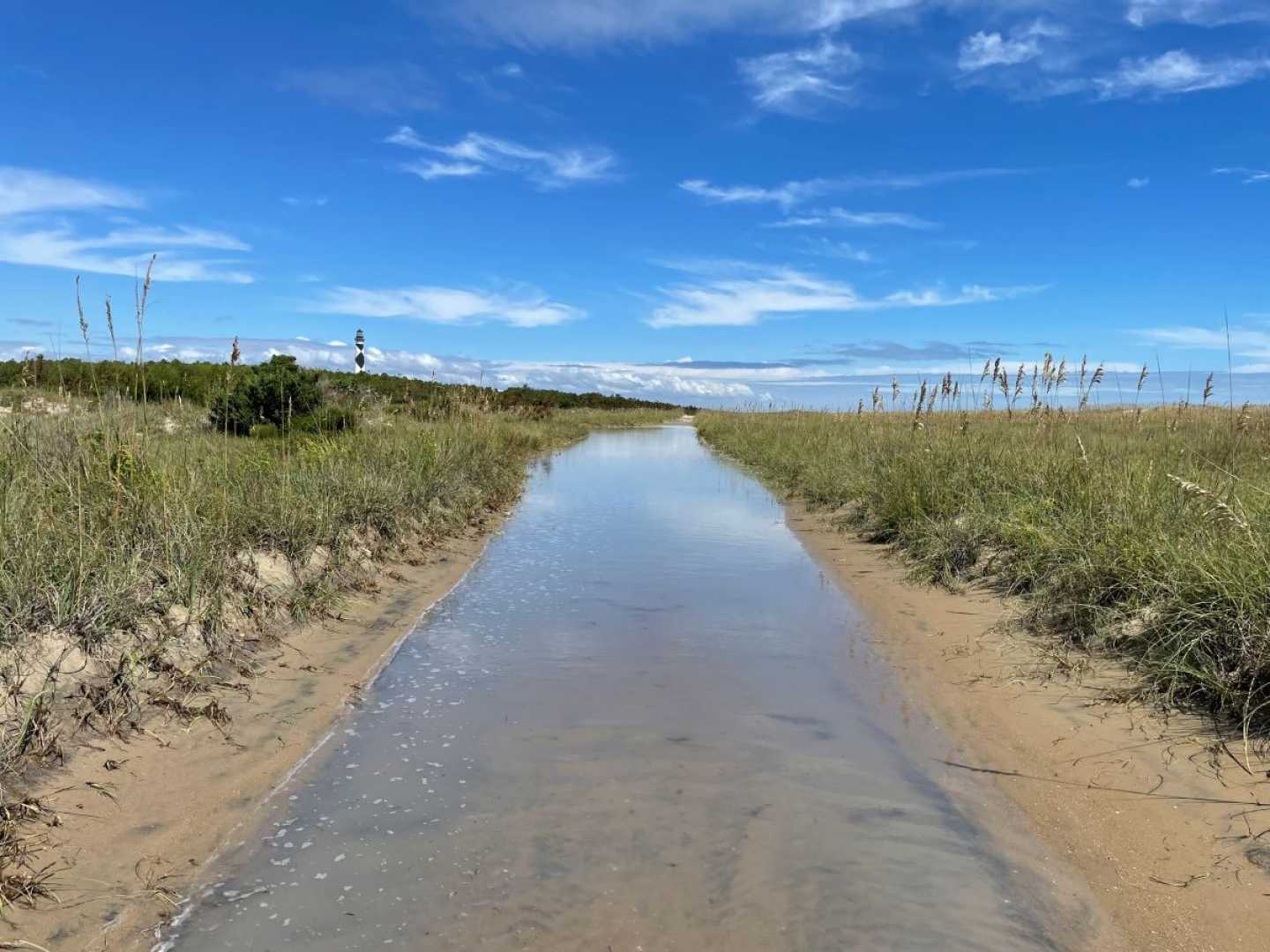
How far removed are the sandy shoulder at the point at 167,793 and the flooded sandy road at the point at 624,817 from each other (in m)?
0.16

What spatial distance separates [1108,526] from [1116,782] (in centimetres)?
265

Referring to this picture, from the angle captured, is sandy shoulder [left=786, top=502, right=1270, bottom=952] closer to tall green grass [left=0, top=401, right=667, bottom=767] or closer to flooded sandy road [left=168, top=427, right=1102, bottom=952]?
flooded sandy road [left=168, top=427, right=1102, bottom=952]

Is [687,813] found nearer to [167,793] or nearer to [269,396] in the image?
[167,793]

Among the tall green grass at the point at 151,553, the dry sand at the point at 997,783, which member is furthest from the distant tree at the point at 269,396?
the dry sand at the point at 997,783

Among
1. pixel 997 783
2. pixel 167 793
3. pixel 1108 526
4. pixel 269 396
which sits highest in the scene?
pixel 269 396

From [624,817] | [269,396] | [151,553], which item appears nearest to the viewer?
[624,817]

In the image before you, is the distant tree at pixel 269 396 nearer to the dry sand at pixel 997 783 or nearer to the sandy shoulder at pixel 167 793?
the dry sand at pixel 997 783

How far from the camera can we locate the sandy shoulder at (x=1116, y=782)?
276 cm

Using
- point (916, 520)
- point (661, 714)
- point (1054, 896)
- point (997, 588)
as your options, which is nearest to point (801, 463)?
point (916, 520)

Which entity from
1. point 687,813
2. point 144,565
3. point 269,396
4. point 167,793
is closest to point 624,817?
point 687,813

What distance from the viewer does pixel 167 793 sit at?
11.4 ft

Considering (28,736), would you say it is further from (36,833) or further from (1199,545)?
(1199,545)

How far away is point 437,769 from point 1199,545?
4.63 metres

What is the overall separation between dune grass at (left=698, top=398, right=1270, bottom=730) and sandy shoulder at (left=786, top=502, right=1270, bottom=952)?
0.33 metres
